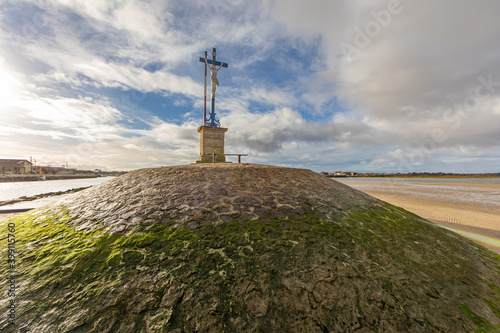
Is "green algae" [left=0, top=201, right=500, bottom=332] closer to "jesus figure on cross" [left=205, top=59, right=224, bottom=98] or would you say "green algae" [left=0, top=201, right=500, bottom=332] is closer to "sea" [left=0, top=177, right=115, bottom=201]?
"jesus figure on cross" [left=205, top=59, right=224, bottom=98]

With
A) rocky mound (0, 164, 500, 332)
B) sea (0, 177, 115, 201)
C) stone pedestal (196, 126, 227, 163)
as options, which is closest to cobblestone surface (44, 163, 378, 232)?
rocky mound (0, 164, 500, 332)

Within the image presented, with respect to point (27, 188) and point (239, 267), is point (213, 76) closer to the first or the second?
point (239, 267)

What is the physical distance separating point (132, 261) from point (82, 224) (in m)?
2.66

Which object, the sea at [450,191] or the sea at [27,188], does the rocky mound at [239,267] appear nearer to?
the sea at [450,191]

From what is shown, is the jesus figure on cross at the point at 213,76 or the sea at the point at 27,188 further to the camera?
the sea at the point at 27,188

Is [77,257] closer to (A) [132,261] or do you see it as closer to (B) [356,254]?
(A) [132,261]

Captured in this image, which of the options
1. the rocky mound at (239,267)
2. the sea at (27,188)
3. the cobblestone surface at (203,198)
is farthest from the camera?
the sea at (27,188)

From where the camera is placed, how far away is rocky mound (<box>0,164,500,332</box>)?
10.7ft

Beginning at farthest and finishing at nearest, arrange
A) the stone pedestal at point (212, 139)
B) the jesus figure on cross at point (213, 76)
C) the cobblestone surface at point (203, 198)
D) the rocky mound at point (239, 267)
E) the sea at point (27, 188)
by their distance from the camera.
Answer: the sea at point (27, 188) → the jesus figure on cross at point (213, 76) → the stone pedestal at point (212, 139) → the cobblestone surface at point (203, 198) → the rocky mound at point (239, 267)

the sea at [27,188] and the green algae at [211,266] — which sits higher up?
the green algae at [211,266]

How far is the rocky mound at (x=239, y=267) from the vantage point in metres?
3.26

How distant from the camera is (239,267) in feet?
12.8

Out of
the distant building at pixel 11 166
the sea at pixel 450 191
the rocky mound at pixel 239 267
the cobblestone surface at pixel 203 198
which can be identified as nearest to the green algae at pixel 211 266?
the rocky mound at pixel 239 267

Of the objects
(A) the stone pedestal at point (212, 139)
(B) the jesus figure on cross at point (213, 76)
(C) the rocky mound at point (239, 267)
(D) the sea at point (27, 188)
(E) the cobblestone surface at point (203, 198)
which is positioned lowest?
(D) the sea at point (27, 188)
